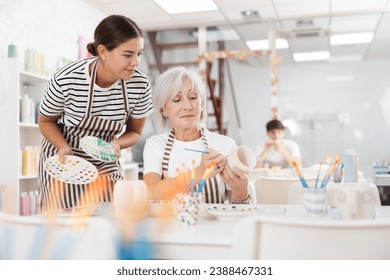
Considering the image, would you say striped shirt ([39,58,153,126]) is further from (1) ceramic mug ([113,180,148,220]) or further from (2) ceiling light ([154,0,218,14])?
(2) ceiling light ([154,0,218,14])

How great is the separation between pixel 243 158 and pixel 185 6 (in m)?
4.53

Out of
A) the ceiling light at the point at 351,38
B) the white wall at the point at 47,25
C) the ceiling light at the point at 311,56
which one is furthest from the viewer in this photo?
the ceiling light at the point at 311,56

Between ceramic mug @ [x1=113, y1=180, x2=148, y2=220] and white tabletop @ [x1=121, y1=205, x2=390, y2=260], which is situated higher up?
ceramic mug @ [x1=113, y1=180, x2=148, y2=220]

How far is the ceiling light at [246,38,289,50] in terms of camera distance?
21.6 feet

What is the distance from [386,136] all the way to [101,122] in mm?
5255

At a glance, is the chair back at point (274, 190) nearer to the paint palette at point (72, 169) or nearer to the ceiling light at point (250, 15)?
the paint palette at point (72, 169)

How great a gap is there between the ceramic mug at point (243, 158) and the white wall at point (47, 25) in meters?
3.07

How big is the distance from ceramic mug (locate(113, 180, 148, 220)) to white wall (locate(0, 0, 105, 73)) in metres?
3.05

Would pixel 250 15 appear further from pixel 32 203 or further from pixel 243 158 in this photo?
pixel 243 158

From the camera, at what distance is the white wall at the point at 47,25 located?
4.13 meters

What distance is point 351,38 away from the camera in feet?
21.2

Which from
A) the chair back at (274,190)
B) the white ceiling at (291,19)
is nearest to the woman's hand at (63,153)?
the chair back at (274,190)

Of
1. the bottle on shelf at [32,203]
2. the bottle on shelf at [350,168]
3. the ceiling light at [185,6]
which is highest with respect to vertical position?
the ceiling light at [185,6]

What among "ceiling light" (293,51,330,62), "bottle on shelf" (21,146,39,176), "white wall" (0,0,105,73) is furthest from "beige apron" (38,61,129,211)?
"ceiling light" (293,51,330,62)
